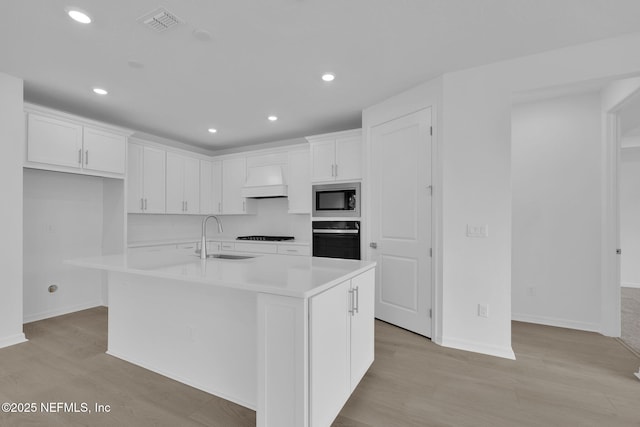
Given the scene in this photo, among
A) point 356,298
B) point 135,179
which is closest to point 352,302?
point 356,298

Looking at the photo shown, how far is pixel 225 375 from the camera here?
1.95 m

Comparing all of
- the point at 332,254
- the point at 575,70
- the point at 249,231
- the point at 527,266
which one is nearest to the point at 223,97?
the point at 332,254

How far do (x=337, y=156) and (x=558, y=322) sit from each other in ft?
10.8

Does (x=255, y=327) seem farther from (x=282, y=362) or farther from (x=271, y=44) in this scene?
(x=271, y=44)

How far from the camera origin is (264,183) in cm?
488

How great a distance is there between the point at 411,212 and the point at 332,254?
4.37 feet

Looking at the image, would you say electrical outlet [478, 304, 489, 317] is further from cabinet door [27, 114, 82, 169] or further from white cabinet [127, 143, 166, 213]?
cabinet door [27, 114, 82, 169]

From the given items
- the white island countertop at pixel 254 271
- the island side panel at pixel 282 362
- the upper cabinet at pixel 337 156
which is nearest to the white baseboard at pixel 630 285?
the upper cabinet at pixel 337 156

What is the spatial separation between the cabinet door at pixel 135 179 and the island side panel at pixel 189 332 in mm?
1955

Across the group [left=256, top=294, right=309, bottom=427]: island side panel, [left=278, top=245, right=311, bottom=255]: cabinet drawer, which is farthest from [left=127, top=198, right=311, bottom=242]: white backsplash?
[left=256, top=294, right=309, bottom=427]: island side panel

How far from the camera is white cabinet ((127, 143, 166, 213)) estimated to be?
4188 millimetres

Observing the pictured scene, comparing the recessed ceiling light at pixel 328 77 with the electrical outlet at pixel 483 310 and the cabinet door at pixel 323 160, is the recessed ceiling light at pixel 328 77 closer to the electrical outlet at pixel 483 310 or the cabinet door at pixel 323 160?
the cabinet door at pixel 323 160

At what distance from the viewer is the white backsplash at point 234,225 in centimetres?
471

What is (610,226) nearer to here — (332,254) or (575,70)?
(575,70)
